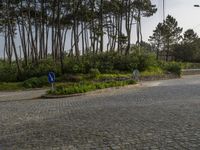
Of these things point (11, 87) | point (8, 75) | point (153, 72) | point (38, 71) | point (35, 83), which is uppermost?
point (38, 71)

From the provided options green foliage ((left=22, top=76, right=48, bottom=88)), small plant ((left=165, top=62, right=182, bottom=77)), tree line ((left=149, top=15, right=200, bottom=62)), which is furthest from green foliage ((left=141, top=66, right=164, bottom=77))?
tree line ((left=149, top=15, right=200, bottom=62))

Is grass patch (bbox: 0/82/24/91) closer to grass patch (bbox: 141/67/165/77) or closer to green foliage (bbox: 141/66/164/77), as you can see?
grass patch (bbox: 141/67/165/77)

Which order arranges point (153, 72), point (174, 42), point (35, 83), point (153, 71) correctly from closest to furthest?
point (35, 83) → point (153, 72) → point (153, 71) → point (174, 42)

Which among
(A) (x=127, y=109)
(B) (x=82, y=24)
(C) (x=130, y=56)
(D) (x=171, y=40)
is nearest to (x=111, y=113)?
(A) (x=127, y=109)

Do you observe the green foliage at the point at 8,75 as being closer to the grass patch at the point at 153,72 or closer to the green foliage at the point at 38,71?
the green foliage at the point at 38,71

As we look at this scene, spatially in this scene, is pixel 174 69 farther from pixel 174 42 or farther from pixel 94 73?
pixel 174 42

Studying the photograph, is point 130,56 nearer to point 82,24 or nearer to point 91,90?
point 82,24

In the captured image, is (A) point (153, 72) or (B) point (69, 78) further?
(A) point (153, 72)

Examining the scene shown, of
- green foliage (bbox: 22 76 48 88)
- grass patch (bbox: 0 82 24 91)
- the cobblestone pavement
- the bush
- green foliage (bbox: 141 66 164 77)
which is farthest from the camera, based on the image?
green foliage (bbox: 141 66 164 77)

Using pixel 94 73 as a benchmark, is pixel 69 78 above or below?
below

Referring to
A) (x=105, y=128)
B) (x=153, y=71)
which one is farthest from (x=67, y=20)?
(x=105, y=128)

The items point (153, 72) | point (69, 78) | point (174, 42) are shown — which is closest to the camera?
point (69, 78)

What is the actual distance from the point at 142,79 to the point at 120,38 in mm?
15084

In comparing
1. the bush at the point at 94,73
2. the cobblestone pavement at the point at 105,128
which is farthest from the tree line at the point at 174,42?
the cobblestone pavement at the point at 105,128
